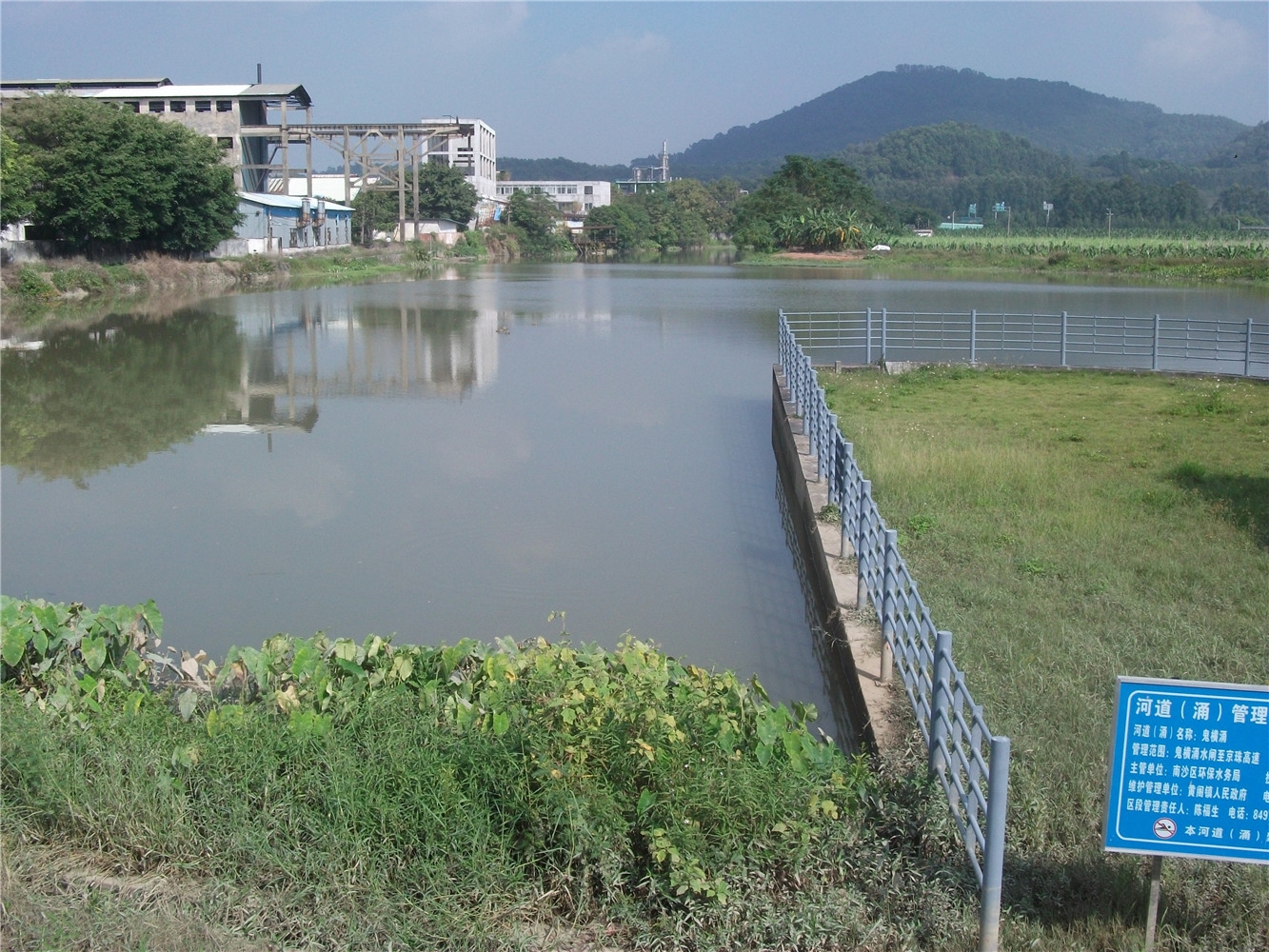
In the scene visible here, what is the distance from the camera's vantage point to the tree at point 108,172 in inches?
1246

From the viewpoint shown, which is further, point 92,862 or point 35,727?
point 35,727

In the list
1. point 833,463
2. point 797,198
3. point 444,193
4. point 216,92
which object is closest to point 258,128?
point 216,92

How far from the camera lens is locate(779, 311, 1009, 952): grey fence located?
321cm

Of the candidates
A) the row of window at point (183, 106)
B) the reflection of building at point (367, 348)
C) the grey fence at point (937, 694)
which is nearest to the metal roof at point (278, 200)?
the row of window at point (183, 106)

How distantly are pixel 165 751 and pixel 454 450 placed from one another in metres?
8.20

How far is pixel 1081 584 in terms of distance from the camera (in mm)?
6457

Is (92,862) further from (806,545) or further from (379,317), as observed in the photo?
(379,317)

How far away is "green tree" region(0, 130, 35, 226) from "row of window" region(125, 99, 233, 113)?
76.9 ft

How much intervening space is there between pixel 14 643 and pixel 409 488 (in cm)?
582

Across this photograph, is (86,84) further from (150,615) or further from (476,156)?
(150,615)

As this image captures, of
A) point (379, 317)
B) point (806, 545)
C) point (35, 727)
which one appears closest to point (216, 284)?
point (379, 317)

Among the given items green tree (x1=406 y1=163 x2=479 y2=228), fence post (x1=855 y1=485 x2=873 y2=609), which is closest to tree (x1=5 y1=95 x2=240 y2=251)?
fence post (x1=855 y1=485 x2=873 y2=609)

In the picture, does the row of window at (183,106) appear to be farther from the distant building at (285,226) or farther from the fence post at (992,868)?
the fence post at (992,868)

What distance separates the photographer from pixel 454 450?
39.9 feet
